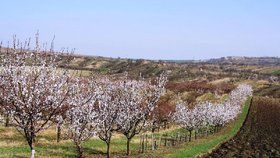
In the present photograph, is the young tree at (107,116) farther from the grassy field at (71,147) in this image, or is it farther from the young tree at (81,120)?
the grassy field at (71,147)

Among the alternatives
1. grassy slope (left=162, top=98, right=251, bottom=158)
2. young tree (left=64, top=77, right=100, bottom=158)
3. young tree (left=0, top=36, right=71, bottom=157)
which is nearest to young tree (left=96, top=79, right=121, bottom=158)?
young tree (left=64, top=77, right=100, bottom=158)

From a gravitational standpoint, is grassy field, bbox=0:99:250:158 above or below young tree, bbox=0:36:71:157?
below

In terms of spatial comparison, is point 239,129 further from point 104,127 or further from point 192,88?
point 192,88

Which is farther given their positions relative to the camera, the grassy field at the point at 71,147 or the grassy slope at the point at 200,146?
the grassy slope at the point at 200,146

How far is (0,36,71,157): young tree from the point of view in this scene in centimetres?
2531

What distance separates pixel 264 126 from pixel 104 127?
143 ft

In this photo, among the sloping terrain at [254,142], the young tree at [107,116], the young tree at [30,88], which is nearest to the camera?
the young tree at [30,88]

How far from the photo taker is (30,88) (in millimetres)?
26031

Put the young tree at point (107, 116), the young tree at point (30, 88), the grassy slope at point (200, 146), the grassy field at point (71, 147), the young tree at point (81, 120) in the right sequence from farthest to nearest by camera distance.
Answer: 1. the grassy slope at point (200, 146)
2. the grassy field at point (71, 147)
3. the young tree at point (107, 116)
4. the young tree at point (81, 120)
5. the young tree at point (30, 88)

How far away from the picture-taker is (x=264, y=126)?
251ft

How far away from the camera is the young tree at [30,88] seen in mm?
25312

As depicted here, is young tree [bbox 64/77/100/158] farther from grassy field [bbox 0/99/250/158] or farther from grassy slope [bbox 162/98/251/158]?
grassy slope [bbox 162/98/251/158]

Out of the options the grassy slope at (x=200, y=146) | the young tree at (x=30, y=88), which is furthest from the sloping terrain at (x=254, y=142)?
the young tree at (x=30, y=88)

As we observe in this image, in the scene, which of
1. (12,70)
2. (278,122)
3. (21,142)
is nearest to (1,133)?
(21,142)
